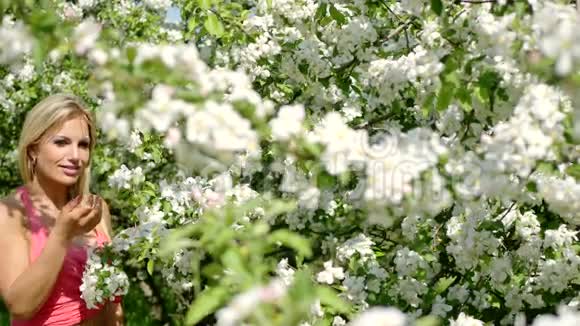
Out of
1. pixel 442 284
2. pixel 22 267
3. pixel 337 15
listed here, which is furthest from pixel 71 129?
pixel 442 284

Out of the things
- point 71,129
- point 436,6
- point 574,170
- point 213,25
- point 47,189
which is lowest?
point 47,189

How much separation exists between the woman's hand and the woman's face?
0.89ft

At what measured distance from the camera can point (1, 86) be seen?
590 centimetres

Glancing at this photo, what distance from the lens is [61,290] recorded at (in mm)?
3037

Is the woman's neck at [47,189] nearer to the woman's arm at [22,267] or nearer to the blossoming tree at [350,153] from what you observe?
the woman's arm at [22,267]

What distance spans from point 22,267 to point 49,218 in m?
0.24

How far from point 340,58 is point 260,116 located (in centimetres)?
153

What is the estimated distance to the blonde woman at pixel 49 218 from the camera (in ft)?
8.91

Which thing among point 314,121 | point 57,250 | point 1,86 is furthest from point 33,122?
point 1,86

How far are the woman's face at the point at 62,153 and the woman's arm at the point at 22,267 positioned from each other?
0.69 feet

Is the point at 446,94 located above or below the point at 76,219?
above

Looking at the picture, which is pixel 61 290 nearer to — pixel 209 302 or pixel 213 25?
pixel 213 25

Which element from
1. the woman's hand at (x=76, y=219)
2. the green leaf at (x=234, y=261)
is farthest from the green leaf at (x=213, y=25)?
the green leaf at (x=234, y=261)

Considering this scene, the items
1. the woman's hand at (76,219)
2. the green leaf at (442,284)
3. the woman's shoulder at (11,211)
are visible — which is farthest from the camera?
the woman's shoulder at (11,211)
